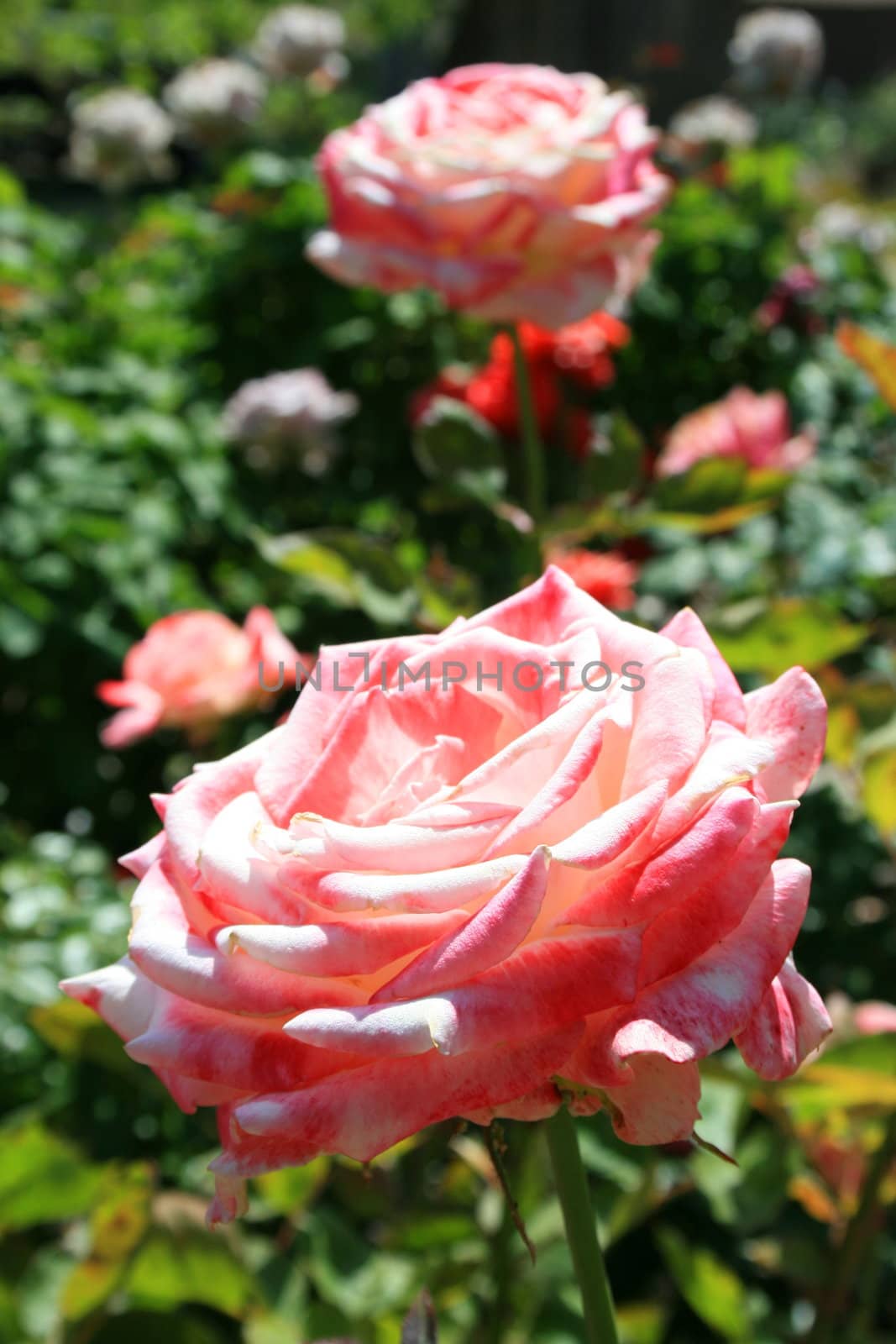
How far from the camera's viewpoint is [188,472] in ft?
5.85

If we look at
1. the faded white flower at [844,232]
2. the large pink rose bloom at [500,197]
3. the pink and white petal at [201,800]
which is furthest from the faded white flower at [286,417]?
the pink and white petal at [201,800]

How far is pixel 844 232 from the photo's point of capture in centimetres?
271

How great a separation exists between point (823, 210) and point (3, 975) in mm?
2898

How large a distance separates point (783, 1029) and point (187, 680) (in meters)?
0.77

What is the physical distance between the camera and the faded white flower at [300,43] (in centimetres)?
262

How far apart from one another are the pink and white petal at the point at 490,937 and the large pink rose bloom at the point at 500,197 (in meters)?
0.67

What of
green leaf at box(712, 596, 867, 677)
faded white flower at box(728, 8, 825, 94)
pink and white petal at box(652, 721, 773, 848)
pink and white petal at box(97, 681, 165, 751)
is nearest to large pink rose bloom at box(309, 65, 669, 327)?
green leaf at box(712, 596, 867, 677)

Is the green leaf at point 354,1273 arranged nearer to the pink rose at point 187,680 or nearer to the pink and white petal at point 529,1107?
the pink rose at point 187,680

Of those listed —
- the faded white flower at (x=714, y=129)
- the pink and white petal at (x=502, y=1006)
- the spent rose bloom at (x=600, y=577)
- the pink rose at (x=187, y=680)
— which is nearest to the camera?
the pink and white petal at (x=502, y=1006)

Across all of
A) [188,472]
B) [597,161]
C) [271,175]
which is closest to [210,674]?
[597,161]

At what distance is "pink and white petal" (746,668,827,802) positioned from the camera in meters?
0.41

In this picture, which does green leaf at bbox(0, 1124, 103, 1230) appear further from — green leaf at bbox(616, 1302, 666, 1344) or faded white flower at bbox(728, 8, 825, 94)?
faded white flower at bbox(728, 8, 825, 94)

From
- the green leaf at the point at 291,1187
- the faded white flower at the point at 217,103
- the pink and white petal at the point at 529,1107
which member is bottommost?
the green leaf at the point at 291,1187

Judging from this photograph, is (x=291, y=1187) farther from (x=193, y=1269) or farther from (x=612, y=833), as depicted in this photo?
(x=612, y=833)
